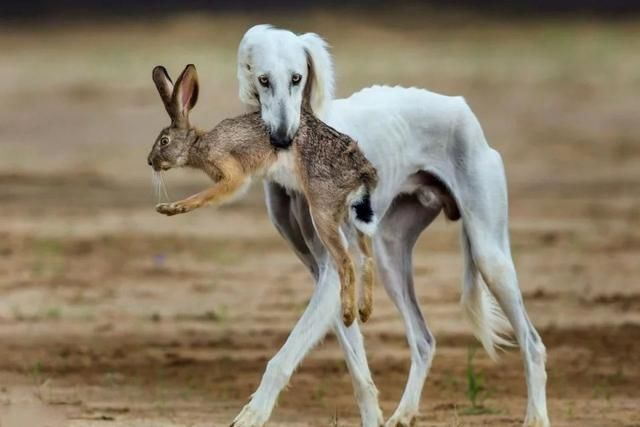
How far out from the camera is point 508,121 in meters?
22.3

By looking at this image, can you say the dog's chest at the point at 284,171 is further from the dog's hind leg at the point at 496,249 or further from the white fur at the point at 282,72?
the dog's hind leg at the point at 496,249

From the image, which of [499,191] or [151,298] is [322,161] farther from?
[151,298]

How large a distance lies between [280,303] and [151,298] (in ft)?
3.08

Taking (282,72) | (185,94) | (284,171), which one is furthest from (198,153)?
(282,72)

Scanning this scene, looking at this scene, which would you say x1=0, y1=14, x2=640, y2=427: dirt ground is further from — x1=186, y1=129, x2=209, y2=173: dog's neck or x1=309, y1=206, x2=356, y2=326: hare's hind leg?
x1=186, y1=129, x2=209, y2=173: dog's neck

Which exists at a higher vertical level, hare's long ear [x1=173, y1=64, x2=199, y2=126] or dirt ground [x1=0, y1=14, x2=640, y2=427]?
hare's long ear [x1=173, y1=64, x2=199, y2=126]

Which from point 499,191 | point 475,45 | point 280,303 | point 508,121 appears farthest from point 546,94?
point 499,191

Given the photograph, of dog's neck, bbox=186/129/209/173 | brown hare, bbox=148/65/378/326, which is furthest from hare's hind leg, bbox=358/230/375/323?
dog's neck, bbox=186/129/209/173

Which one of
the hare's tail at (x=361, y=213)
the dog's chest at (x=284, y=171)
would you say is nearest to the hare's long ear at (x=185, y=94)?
the dog's chest at (x=284, y=171)

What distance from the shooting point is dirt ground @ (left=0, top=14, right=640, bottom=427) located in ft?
31.4

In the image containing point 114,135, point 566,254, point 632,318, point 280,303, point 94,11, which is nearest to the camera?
point 632,318

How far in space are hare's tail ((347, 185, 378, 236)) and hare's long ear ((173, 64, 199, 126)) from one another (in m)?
0.78

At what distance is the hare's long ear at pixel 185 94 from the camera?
7.22 m

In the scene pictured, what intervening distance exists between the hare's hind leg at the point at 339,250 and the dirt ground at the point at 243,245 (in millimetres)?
1335
